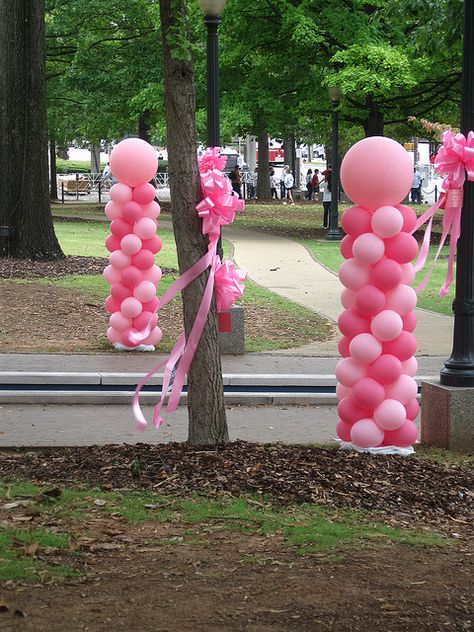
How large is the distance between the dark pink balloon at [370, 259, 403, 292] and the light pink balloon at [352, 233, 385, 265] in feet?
0.21

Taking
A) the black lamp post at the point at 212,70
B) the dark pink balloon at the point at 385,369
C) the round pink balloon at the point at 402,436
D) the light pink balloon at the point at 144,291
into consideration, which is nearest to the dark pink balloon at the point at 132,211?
the light pink balloon at the point at 144,291

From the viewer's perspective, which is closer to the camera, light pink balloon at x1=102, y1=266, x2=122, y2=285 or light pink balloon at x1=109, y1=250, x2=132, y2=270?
light pink balloon at x1=109, y1=250, x2=132, y2=270

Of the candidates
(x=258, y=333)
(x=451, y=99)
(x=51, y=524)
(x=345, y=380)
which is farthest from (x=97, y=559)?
(x=451, y=99)

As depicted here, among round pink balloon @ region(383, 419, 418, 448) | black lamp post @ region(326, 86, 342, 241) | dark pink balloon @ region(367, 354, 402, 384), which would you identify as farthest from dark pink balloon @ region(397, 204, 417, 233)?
black lamp post @ region(326, 86, 342, 241)

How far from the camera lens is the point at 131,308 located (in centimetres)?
1270

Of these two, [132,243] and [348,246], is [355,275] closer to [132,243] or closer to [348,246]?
[348,246]

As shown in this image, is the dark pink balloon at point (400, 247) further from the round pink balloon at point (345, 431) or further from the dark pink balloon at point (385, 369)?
the round pink balloon at point (345, 431)

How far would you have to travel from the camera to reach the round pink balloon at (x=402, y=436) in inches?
335

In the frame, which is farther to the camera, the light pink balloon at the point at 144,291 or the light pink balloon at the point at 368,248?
the light pink balloon at the point at 144,291

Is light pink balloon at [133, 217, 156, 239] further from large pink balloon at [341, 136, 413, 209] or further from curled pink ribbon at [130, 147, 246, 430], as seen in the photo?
large pink balloon at [341, 136, 413, 209]

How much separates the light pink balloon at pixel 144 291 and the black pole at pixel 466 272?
4641 millimetres

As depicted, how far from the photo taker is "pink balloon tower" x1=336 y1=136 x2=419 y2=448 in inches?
330

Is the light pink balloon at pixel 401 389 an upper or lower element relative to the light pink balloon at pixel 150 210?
lower

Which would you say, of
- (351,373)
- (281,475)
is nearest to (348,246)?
(351,373)
